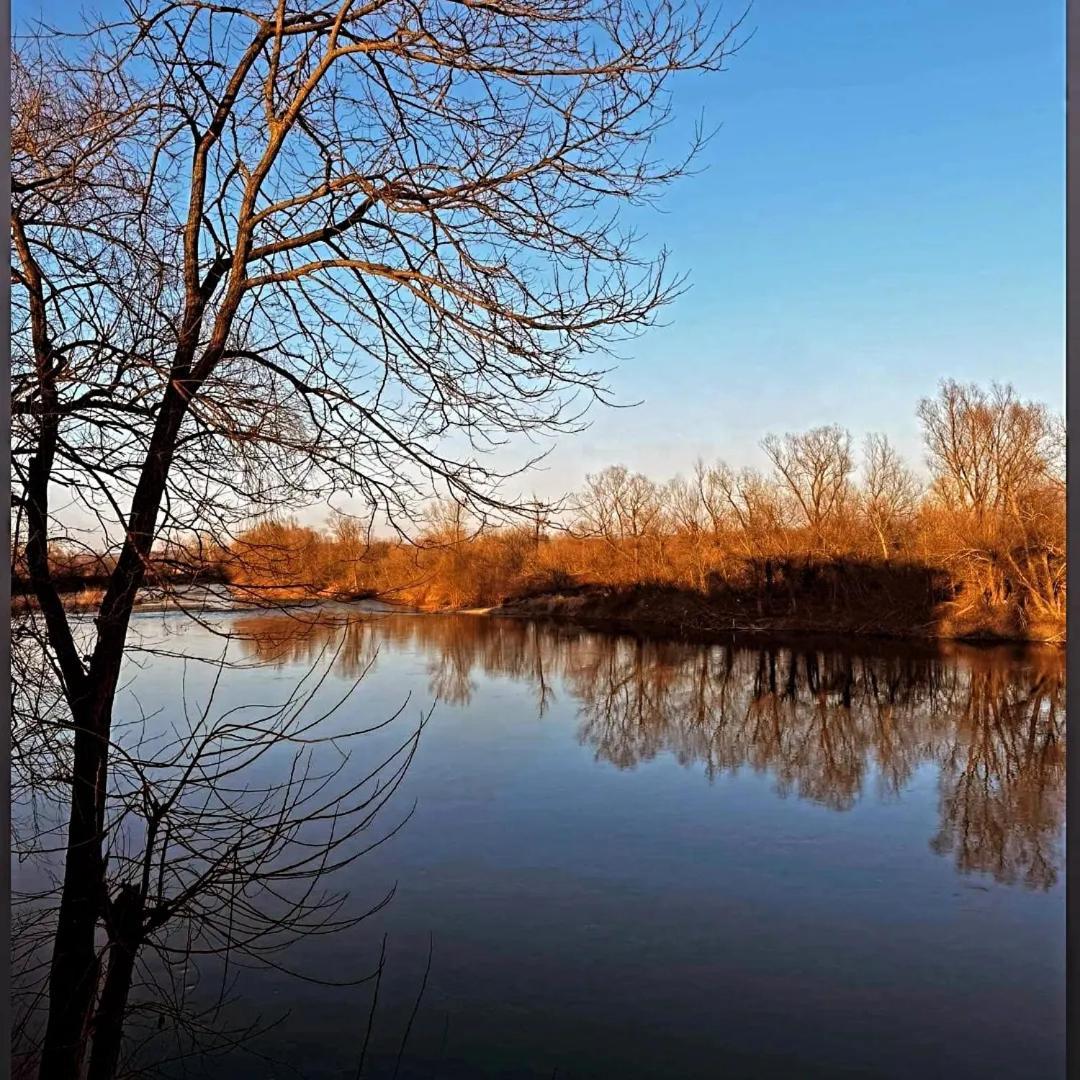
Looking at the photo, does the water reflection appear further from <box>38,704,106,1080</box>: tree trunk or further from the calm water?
<box>38,704,106,1080</box>: tree trunk

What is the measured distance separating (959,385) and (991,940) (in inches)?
643

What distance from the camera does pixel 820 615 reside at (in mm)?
17219

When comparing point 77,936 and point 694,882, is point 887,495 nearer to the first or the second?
point 694,882

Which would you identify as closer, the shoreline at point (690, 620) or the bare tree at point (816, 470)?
the shoreline at point (690, 620)

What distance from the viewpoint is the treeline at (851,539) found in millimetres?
14883

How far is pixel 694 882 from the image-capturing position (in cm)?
569

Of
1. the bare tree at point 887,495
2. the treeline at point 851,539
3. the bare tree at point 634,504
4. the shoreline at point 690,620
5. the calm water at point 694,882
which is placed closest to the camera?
the calm water at point 694,882

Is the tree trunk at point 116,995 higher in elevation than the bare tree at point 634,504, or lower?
lower

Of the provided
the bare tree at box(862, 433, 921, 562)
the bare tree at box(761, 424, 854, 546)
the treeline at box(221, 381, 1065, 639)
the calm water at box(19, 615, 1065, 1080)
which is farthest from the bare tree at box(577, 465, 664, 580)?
the calm water at box(19, 615, 1065, 1080)

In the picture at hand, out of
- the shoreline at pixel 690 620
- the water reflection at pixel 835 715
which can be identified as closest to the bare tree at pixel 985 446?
the shoreline at pixel 690 620

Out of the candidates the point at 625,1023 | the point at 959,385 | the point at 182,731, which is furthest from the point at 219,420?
the point at 959,385

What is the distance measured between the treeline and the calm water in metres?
2.96

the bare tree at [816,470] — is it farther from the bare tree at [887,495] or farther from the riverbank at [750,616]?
the riverbank at [750,616]

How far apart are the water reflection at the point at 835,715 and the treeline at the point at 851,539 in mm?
1299
